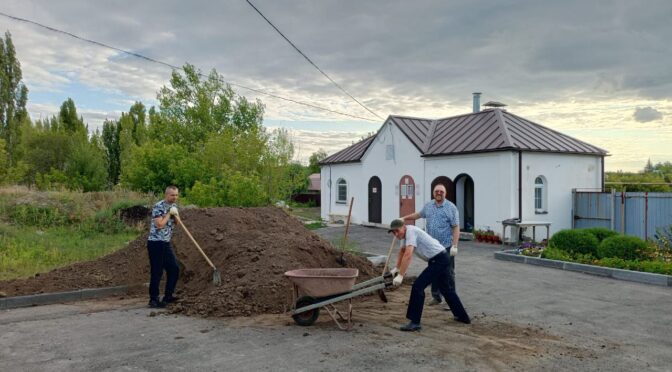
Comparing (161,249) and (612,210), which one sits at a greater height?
(612,210)

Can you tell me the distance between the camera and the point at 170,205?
25.5 ft

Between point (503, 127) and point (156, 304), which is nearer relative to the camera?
point (156, 304)

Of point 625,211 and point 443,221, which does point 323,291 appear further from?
point 625,211

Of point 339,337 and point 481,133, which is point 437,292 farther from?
point 481,133

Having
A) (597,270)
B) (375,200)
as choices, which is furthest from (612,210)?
(375,200)

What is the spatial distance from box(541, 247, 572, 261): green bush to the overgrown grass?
10.8m

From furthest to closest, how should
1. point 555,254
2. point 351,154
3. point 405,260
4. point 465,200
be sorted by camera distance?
point 351,154 → point 465,200 → point 555,254 → point 405,260

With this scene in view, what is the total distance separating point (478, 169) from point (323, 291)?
1287 centimetres

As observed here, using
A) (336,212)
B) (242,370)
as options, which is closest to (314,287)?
(242,370)

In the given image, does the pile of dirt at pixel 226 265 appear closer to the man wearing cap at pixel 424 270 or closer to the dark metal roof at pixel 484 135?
the man wearing cap at pixel 424 270

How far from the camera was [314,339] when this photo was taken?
596cm

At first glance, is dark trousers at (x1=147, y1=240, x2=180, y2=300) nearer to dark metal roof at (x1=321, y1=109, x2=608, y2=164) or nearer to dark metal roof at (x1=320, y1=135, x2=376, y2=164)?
dark metal roof at (x1=321, y1=109, x2=608, y2=164)

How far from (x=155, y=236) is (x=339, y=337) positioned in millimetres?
3404

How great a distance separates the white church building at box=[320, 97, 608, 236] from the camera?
672 inches
